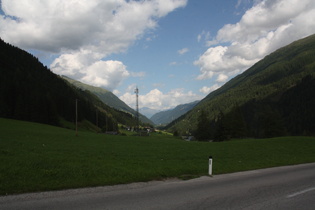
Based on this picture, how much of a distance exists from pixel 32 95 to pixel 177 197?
9732cm

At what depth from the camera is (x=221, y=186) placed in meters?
11.9

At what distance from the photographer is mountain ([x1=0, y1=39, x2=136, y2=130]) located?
287 ft

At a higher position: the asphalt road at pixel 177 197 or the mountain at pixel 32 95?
the mountain at pixel 32 95

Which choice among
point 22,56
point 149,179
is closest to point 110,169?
point 149,179

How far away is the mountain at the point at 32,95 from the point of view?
87.4m

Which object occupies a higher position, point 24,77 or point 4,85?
point 24,77

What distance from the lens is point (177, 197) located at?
31.6 feet

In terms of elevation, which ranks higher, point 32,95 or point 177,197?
point 32,95

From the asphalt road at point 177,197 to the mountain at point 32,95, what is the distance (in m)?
62.8

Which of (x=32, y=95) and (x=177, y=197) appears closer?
(x=177, y=197)

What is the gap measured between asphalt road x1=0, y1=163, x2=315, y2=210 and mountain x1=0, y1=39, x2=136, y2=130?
62.8 metres

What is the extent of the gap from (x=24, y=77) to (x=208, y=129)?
10268 cm

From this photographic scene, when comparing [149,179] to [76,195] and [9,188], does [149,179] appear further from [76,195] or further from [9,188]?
[9,188]

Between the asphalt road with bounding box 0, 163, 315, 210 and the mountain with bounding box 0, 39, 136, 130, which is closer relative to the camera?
the asphalt road with bounding box 0, 163, 315, 210
